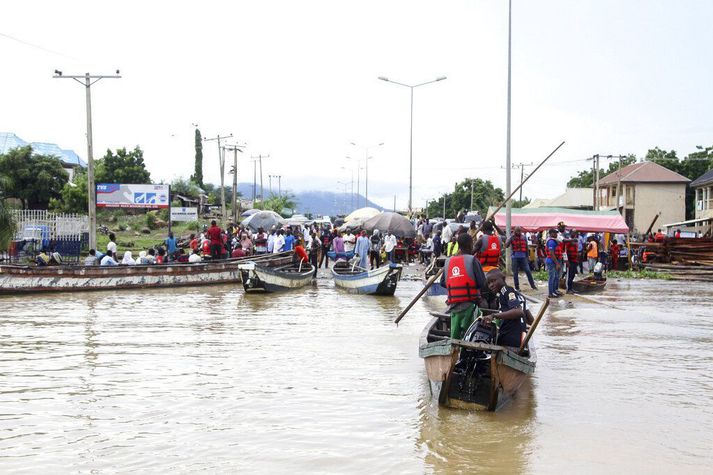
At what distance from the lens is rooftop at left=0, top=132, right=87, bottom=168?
192 ft

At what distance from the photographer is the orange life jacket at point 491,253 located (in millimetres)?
13133

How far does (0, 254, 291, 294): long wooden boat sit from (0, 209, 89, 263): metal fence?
7.79 metres

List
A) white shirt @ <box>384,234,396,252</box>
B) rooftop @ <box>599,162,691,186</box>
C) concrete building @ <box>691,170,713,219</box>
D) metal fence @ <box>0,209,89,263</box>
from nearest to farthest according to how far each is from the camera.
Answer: white shirt @ <box>384,234,396,252</box> → metal fence @ <box>0,209,89,263</box> → concrete building @ <box>691,170,713,219</box> → rooftop @ <box>599,162,691,186</box>

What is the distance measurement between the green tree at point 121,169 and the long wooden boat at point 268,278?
3448 cm

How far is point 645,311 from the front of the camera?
17.4 meters

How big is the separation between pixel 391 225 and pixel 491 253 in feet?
54.8

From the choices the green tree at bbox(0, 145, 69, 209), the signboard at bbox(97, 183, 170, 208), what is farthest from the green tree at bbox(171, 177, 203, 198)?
the signboard at bbox(97, 183, 170, 208)

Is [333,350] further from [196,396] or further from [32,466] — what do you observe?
[32,466]

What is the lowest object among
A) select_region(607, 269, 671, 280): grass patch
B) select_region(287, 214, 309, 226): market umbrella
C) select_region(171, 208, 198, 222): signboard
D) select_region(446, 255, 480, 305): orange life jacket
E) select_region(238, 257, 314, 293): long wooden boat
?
select_region(607, 269, 671, 280): grass patch

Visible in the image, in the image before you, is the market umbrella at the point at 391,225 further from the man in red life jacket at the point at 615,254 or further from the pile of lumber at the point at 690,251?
the pile of lumber at the point at 690,251

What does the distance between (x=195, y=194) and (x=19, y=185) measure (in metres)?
23.1

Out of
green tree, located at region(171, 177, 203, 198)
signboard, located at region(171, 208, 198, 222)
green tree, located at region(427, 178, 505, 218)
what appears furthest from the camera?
green tree, located at region(427, 178, 505, 218)

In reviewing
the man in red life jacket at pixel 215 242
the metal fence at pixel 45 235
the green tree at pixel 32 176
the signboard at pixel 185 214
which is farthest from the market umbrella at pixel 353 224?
the green tree at pixel 32 176

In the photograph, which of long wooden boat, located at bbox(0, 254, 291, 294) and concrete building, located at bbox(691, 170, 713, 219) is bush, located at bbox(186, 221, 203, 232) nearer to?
long wooden boat, located at bbox(0, 254, 291, 294)
